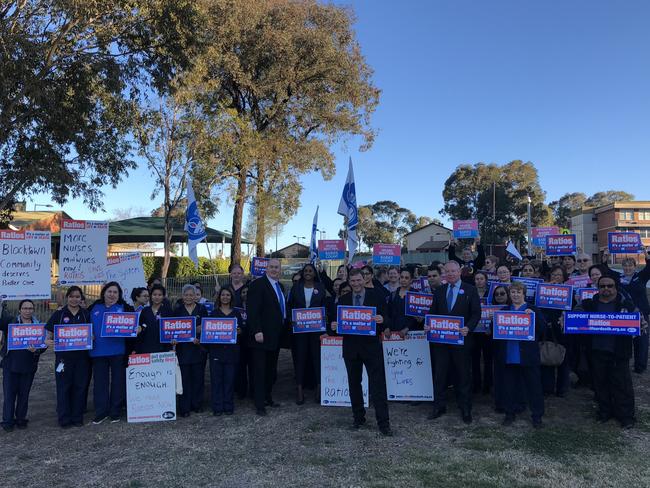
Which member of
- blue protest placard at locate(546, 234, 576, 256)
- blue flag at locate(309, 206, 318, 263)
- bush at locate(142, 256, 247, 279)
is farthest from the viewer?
bush at locate(142, 256, 247, 279)

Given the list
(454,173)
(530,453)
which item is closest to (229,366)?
(530,453)

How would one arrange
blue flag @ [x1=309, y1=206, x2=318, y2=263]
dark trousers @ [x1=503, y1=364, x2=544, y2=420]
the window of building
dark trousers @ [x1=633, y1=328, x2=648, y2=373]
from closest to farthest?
dark trousers @ [x1=503, y1=364, x2=544, y2=420] < dark trousers @ [x1=633, y1=328, x2=648, y2=373] < blue flag @ [x1=309, y1=206, x2=318, y2=263] < the window of building

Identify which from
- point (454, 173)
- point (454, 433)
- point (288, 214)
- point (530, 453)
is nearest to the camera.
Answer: point (530, 453)

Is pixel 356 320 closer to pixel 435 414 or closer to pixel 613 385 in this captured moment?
pixel 435 414

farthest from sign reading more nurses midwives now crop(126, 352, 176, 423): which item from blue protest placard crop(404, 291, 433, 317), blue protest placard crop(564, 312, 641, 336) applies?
blue protest placard crop(564, 312, 641, 336)

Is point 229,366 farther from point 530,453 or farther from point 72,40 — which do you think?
point 72,40

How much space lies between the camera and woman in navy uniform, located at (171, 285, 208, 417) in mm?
6516

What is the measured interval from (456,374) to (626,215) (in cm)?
7579

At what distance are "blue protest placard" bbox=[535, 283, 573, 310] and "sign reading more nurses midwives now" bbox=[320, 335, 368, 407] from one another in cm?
262

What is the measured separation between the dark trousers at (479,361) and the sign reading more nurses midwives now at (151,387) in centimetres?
424

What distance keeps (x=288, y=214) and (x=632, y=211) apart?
6219 cm

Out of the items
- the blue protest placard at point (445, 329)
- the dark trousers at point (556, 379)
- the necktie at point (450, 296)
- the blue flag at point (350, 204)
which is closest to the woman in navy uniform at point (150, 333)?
the blue protest placard at point (445, 329)

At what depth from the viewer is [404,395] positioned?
268 inches

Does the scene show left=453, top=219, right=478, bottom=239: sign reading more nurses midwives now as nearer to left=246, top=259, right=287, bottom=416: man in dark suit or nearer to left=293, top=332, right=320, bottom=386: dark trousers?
left=293, top=332, right=320, bottom=386: dark trousers
